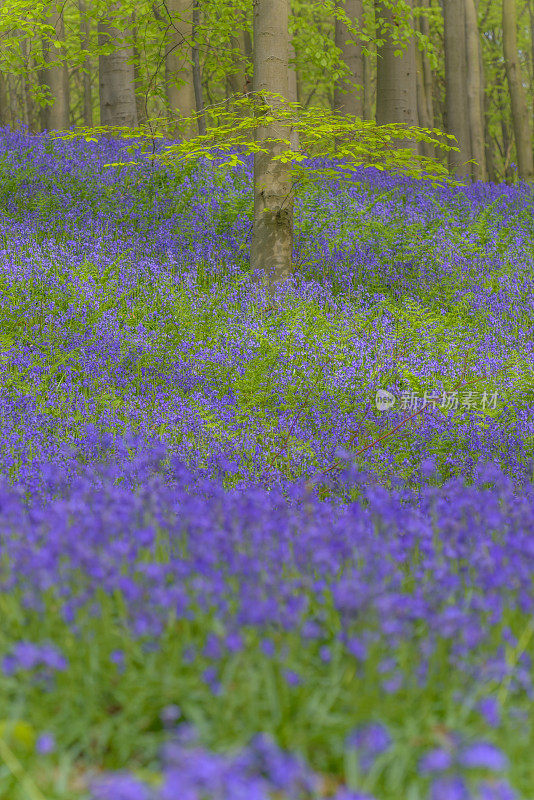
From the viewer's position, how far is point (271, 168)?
752 centimetres

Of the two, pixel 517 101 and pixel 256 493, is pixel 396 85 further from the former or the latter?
pixel 256 493

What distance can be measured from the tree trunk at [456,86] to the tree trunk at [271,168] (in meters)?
8.11

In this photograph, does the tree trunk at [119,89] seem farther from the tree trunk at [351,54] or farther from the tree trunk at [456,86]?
the tree trunk at [456,86]

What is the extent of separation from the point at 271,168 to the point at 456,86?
924cm

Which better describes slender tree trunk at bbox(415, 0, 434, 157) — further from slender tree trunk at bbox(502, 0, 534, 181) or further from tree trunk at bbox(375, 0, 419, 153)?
tree trunk at bbox(375, 0, 419, 153)

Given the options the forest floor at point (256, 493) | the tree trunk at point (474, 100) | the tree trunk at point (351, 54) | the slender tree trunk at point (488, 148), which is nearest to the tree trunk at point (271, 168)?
the forest floor at point (256, 493)

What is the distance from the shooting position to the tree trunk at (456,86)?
14938mm

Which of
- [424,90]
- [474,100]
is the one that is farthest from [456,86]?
[424,90]

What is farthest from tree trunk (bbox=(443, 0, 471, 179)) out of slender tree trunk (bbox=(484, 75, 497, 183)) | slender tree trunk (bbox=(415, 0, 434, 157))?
slender tree trunk (bbox=(484, 75, 497, 183))

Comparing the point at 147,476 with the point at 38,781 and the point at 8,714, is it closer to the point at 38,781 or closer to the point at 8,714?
the point at 8,714

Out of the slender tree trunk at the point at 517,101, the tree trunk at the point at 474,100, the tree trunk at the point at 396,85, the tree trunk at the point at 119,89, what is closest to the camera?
the tree trunk at the point at 119,89

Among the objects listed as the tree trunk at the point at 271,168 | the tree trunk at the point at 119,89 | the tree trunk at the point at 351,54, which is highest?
the tree trunk at the point at 351,54

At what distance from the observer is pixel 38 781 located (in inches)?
70.5

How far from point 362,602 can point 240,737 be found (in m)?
0.48
